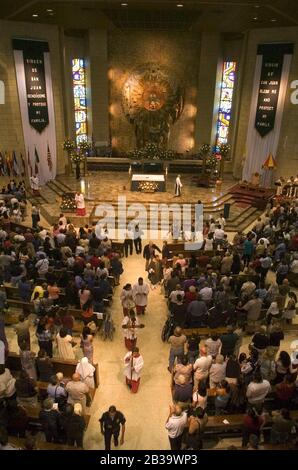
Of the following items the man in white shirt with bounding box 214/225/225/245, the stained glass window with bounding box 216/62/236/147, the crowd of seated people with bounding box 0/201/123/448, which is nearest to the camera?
the crowd of seated people with bounding box 0/201/123/448

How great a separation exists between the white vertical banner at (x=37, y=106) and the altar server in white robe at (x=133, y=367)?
1368 centimetres

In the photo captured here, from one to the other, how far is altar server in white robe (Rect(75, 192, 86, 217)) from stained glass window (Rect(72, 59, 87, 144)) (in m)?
8.69

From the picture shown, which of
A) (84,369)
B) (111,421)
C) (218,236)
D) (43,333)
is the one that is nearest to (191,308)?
(84,369)

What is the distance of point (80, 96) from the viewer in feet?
74.7

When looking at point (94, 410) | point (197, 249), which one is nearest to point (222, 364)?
point (94, 410)

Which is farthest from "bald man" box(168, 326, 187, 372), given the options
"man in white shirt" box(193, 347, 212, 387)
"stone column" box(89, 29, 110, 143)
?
"stone column" box(89, 29, 110, 143)

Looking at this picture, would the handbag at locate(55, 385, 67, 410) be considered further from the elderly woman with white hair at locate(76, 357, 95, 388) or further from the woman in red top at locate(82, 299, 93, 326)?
the woman in red top at locate(82, 299, 93, 326)

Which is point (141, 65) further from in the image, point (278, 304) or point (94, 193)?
point (278, 304)

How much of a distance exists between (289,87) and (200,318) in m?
13.4

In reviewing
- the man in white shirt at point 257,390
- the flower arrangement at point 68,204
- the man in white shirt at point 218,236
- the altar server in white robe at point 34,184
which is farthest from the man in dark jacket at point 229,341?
the altar server in white robe at point 34,184

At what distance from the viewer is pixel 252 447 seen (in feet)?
20.2

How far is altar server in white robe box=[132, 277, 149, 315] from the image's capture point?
9695mm

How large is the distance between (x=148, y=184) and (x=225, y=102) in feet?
25.0

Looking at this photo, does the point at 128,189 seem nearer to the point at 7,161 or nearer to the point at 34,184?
the point at 34,184
